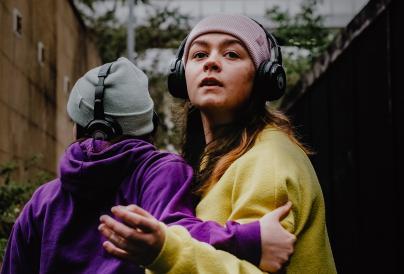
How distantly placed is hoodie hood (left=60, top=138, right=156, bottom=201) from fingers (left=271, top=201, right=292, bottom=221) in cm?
58

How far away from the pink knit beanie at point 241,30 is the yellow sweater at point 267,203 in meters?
0.38

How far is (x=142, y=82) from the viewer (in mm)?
2879

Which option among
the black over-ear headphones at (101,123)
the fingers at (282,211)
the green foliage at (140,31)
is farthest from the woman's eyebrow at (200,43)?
the green foliage at (140,31)

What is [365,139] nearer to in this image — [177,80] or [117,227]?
[177,80]

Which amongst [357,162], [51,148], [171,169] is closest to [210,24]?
[171,169]

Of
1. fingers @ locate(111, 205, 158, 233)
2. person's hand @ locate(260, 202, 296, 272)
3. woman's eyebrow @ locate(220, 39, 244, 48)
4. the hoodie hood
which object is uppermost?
woman's eyebrow @ locate(220, 39, 244, 48)

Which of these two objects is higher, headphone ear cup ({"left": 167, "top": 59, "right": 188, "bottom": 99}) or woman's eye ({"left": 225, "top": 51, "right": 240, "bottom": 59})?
woman's eye ({"left": 225, "top": 51, "right": 240, "bottom": 59})

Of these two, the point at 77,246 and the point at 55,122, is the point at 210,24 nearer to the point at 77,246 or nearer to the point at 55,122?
the point at 77,246

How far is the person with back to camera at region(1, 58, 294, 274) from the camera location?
2.13 m

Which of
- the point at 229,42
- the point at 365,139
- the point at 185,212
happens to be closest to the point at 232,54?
the point at 229,42

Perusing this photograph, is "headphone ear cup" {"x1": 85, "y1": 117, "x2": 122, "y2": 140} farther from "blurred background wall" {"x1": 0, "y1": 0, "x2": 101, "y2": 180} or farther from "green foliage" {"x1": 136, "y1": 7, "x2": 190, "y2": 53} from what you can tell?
"green foliage" {"x1": 136, "y1": 7, "x2": 190, "y2": 53}

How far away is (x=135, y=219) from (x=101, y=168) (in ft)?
2.42

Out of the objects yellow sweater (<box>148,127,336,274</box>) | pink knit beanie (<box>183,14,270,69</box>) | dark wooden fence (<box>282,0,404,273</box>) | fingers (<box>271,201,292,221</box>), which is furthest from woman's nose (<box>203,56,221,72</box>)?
dark wooden fence (<box>282,0,404,273</box>)

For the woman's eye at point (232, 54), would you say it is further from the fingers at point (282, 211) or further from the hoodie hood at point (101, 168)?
the fingers at point (282, 211)
